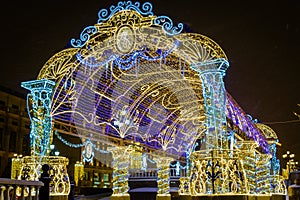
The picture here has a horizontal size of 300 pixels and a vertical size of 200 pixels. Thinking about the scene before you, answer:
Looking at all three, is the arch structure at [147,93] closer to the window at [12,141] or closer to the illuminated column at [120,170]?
the illuminated column at [120,170]

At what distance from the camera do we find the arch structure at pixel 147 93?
467 inches

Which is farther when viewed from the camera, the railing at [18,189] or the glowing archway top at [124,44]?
the glowing archway top at [124,44]

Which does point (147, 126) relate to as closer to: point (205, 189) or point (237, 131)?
point (237, 131)

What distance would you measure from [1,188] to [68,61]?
842 centimetres

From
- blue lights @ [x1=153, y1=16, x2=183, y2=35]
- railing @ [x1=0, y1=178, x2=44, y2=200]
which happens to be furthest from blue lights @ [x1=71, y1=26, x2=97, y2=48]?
railing @ [x1=0, y1=178, x2=44, y2=200]

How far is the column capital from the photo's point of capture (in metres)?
11.9

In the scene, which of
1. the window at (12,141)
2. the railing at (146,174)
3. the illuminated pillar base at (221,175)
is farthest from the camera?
the window at (12,141)

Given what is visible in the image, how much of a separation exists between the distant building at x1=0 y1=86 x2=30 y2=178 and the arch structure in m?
16.8

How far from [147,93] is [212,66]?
7.56 meters

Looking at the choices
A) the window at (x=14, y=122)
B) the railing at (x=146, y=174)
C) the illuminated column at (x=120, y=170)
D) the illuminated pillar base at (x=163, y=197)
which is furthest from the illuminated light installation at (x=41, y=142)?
the window at (x=14, y=122)

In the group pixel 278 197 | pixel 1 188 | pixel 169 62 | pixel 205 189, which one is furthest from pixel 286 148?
pixel 1 188

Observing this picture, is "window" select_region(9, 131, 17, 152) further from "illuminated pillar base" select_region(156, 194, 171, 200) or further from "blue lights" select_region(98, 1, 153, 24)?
"blue lights" select_region(98, 1, 153, 24)

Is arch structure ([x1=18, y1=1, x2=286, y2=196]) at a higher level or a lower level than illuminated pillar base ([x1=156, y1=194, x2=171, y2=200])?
higher

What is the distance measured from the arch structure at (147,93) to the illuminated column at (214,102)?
0.03 m
